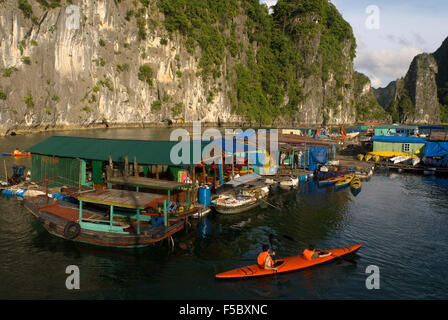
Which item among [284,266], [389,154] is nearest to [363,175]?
[389,154]

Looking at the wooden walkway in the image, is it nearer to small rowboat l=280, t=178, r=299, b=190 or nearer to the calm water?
the calm water

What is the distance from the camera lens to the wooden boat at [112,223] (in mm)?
17359

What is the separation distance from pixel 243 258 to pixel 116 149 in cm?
1464

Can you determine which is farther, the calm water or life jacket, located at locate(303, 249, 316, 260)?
life jacket, located at locate(303, 249, 316, 260)

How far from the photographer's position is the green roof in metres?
24.7

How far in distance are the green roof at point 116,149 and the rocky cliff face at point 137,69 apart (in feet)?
162

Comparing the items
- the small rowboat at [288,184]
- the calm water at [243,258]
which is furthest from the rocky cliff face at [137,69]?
the small rowboat at [288,184]

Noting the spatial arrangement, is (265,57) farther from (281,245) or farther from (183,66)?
(281,245)

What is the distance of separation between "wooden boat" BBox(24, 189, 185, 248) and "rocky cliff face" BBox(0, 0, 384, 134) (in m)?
60.2

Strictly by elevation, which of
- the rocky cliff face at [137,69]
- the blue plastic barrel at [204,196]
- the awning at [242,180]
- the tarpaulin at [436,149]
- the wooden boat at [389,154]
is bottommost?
the blue plastic barrel at [204,196]

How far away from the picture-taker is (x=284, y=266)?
16.0 metres

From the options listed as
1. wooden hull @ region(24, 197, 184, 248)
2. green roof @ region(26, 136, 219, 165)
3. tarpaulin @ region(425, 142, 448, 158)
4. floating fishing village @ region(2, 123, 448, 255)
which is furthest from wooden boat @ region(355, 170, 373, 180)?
wooden hull @ region(24, 197, 184, 248)

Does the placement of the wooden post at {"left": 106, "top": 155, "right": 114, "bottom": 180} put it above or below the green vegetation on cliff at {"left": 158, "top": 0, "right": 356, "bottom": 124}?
below

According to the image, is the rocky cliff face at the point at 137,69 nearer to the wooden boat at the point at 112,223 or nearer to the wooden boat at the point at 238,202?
the wooden boat at the point at 112,223
